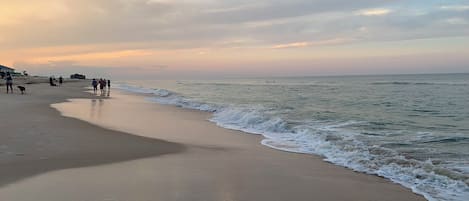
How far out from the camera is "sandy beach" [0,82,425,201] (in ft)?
21.1

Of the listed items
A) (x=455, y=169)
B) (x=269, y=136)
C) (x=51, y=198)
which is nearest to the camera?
(x=51, y=198)

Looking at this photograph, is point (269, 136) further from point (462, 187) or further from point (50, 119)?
point (50, 119)

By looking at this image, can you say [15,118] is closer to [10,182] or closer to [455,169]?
[10,182]

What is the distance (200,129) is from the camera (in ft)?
48.9

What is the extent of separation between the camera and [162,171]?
25.9 ft

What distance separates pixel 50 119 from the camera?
15711mm

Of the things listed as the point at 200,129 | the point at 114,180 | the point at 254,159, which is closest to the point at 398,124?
the point at 200,129

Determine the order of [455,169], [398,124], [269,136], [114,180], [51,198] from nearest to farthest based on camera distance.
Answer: [51,198]
[114,180]
[455,169]
[269,136]
[398,124]

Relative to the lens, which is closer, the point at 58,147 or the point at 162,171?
the point at 162,171

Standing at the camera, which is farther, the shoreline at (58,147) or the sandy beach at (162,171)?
the shoreline at (58,147)

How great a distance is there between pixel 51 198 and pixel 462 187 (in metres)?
6.71

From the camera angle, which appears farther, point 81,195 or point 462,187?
point 462,187

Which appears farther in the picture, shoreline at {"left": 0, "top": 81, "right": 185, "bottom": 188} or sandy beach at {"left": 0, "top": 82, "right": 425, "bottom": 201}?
shoreline at {"left": 0, "top": 81, "right": 185, "bottom": 188}

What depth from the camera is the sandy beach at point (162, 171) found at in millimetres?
6418
